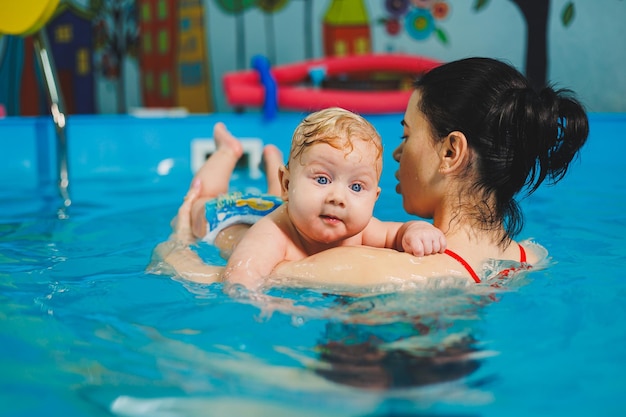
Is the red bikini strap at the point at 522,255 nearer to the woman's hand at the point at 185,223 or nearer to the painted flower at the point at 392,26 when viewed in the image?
the woman's hand at the point at 185,223

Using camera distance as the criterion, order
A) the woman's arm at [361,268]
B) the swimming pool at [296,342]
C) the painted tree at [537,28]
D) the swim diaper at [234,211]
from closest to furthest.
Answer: the swimming pool at [296,342] → the woman's arm at [361,268] → the swim diaper at [234,211] → the painted tree at [537,28]

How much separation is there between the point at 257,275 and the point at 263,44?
14.9 feet

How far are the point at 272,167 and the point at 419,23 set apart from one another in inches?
136

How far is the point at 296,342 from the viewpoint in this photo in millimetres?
1602

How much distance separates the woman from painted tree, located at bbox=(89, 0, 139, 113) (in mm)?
4417

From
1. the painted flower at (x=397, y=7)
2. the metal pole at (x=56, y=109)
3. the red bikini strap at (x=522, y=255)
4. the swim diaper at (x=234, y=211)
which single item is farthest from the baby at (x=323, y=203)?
the painted flower at (x=397, y=7)

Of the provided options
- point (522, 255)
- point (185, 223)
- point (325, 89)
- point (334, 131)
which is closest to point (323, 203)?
point (334, 131)

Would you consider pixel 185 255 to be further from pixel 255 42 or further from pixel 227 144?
pixel 255 42

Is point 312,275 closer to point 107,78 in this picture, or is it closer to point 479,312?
point 479,312

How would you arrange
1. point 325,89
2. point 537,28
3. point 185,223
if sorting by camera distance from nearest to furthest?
point 185,223 → point 325,89 → point 537,28

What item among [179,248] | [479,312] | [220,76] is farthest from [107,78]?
[479,312]

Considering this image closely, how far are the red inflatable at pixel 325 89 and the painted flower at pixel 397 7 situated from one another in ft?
2.46

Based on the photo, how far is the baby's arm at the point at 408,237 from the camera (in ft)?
6.42

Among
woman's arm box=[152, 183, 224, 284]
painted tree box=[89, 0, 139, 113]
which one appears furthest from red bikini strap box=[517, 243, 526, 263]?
painted tree box=[89, 0, 139, 113]
